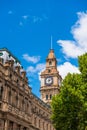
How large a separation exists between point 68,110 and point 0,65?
19549 millimetres

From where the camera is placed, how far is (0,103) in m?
58.2

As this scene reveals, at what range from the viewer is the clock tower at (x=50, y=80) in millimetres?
125625

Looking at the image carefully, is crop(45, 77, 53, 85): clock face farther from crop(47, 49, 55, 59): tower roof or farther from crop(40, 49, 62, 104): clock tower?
crop(47, 49, 55, 59): tower roof

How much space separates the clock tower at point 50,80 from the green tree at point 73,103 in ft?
255

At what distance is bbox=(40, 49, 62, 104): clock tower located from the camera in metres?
126

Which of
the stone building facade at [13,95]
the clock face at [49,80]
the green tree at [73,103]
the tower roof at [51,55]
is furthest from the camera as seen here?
the tower roof at [51,55]

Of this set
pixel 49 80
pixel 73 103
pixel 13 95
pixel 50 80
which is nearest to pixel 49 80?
pixel 49 80

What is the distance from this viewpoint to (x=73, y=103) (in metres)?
44.7

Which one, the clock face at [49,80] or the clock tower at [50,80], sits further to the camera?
the clock face at [49,80]

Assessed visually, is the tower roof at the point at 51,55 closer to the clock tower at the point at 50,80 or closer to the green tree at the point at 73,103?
the clock tower at the point at 50,80

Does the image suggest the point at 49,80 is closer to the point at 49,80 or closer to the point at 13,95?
the point at 49,80

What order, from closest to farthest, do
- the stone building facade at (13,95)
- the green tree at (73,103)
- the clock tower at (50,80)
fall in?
1. the green tree at (73,103)
2. the stone building facade at (13,95)
3. the clock tower at (50,80)

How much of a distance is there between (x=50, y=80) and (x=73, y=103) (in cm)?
8442

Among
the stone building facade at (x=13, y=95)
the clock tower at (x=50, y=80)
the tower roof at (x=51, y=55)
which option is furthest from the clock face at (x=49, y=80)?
the stone building facade at (x=13, y=95)
